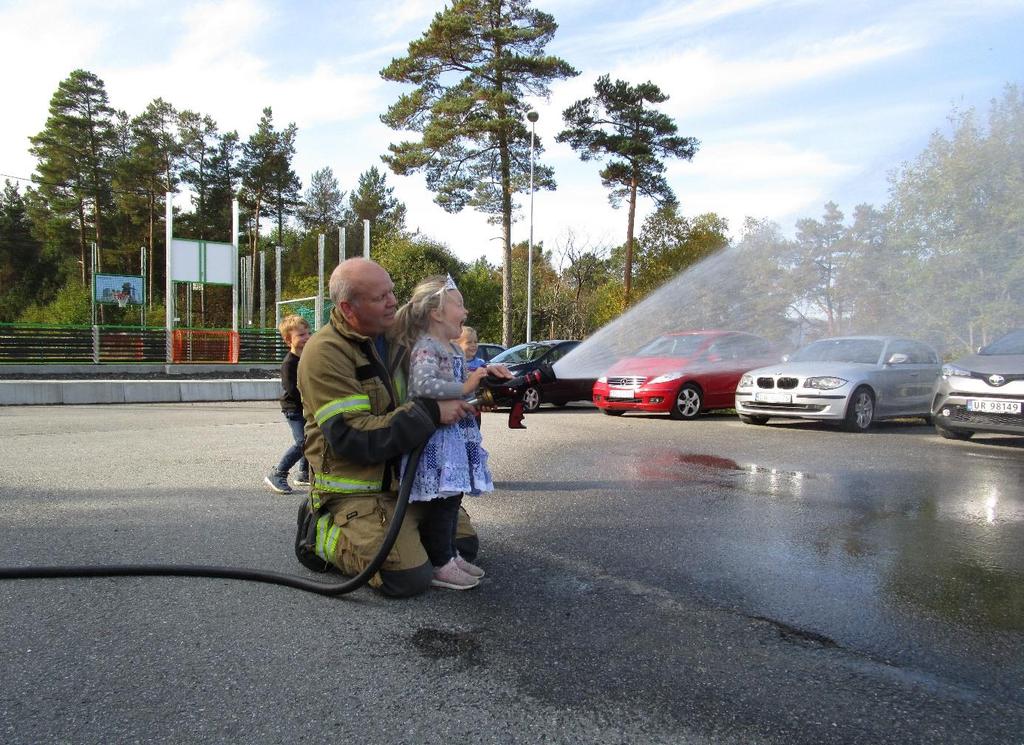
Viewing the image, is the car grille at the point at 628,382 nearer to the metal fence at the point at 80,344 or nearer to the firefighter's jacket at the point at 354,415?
the firefighter's jacket at the point at 354,415

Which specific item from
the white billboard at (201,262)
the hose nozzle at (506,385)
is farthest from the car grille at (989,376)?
the white billboard at (201,262)

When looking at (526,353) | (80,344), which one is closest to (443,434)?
(526,353)

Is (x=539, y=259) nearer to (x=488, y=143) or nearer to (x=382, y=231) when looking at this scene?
(x=382, y=231)

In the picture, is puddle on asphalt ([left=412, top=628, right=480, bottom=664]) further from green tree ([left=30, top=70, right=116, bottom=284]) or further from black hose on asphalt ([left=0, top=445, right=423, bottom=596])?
green tree ([left=30, top=70, right=116, bottom=284])

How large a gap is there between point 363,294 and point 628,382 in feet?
32.1

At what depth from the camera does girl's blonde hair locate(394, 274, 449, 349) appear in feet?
12.2

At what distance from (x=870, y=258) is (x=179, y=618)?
1055cm

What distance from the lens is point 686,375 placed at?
12.8 meters

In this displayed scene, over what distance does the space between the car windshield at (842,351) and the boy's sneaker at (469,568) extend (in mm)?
9251

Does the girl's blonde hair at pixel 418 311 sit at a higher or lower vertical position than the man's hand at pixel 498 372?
higher

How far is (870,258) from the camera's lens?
10.9 m

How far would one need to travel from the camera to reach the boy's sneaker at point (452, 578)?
383 centimetres

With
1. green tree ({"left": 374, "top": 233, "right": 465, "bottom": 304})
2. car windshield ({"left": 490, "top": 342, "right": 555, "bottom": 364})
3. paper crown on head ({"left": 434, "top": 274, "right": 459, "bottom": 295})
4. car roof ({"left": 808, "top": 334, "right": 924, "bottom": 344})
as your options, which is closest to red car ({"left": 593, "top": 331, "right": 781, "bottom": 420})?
car roof ({"left": 808, "top": 334, "right": 924, "bottom": 344})

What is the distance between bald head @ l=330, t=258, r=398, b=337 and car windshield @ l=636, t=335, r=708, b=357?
10.2 m
